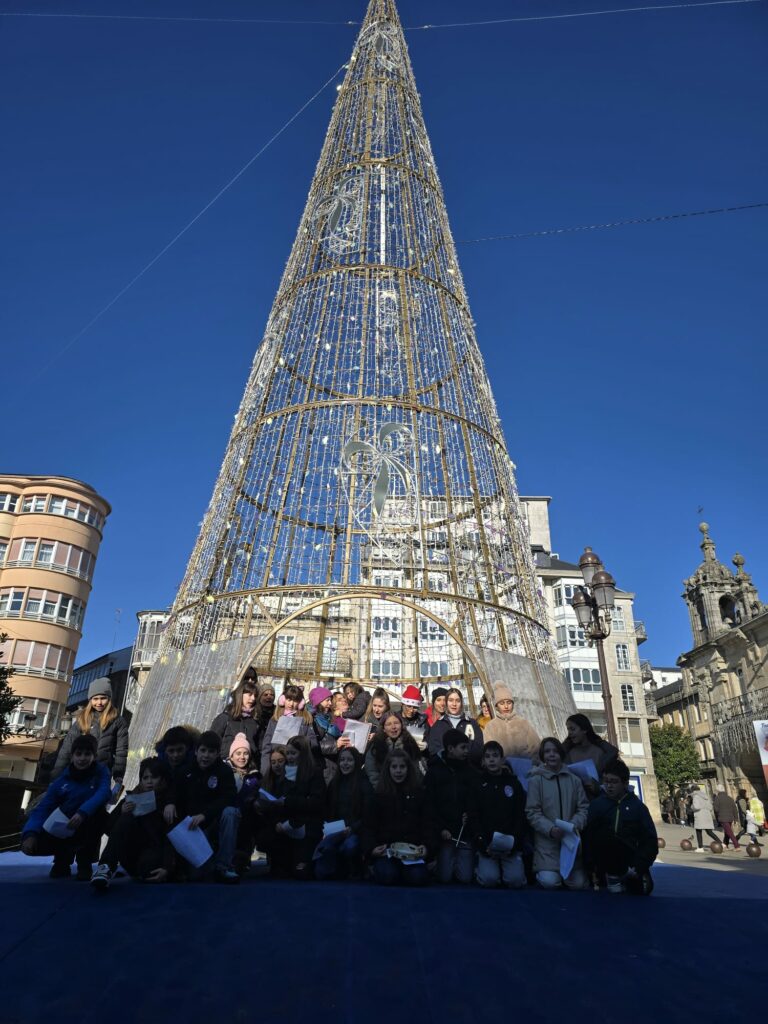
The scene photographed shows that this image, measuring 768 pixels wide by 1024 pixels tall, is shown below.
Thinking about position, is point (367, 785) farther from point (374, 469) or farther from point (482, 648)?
point (374, 469)

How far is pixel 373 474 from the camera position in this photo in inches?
406

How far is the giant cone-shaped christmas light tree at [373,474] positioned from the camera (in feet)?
30.4

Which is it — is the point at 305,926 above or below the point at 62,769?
below

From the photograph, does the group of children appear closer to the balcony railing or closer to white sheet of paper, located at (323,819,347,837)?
white sheet of paper, located at (323,819,347,837)

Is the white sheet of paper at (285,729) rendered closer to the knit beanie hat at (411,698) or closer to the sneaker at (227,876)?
the sneaker at (227,876)

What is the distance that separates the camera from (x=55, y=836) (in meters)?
4.68

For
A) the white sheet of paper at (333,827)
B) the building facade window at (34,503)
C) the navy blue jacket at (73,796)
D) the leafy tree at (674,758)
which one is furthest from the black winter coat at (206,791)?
the leafy tree at (674,758)

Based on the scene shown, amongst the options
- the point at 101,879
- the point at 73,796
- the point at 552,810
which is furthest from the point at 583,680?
the point at 101,879

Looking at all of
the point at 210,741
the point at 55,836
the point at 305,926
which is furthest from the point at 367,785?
the point at 55,836

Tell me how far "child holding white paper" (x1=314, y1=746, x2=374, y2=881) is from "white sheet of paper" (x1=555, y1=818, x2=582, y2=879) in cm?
144

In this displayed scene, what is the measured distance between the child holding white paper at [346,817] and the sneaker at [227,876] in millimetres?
730

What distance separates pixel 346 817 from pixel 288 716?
1.24 m

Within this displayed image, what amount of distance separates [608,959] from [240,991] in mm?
1761

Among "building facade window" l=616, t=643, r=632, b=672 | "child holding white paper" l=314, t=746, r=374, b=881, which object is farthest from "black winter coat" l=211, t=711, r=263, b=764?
"building facade window" l=616, t=643, r=632, b=672
